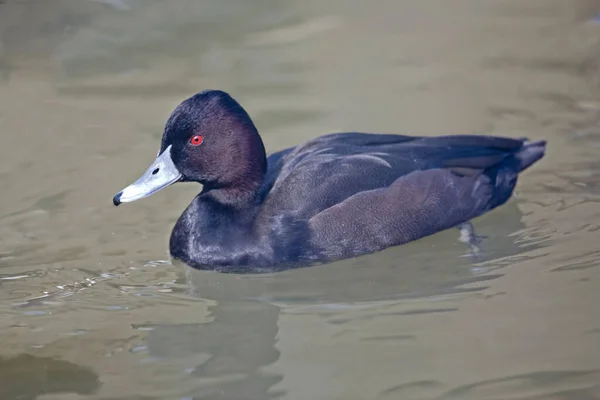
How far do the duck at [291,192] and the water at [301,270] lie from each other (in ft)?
0.48

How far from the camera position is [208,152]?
6516 millimetres

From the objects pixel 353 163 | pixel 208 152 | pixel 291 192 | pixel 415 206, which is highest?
pixel 208 152

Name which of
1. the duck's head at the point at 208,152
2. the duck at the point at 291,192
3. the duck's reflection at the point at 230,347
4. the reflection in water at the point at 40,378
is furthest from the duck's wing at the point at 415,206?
the reflection in water at the point at 40,378

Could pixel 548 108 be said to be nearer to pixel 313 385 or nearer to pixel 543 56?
pixel 543 56

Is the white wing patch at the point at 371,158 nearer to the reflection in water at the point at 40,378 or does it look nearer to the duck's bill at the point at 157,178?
the duck's bill at the point at 157,178

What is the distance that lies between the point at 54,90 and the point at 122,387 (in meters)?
5.24

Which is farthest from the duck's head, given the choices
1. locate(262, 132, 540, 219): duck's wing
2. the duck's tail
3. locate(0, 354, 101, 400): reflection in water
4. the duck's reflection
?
the duck's tail

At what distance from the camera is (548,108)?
910 cm

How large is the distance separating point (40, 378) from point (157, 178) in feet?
5.42

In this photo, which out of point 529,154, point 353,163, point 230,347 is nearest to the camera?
point 230,347

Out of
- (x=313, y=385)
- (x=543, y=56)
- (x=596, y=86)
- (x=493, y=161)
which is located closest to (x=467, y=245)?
(x=493, y=161)

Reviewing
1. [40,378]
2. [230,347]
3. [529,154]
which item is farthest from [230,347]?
[529,154]

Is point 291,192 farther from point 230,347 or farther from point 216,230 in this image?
point 230,347

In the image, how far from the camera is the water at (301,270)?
17.2 feet
